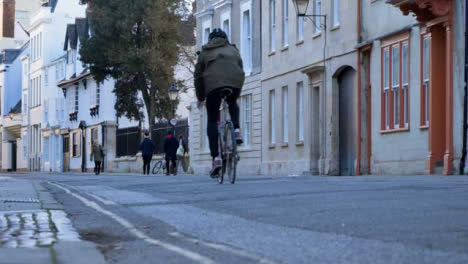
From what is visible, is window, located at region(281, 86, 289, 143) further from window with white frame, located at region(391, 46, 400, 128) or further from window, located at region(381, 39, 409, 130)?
window with white frame, located at region(391, 46, 400, 128)

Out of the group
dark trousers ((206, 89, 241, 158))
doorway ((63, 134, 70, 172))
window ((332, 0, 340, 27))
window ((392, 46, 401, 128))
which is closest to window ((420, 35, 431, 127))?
window ((392, 46, 401, 128))

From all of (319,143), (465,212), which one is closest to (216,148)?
(465,212)

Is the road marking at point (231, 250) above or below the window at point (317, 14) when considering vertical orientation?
below

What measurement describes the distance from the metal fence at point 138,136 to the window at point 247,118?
22.8 feet

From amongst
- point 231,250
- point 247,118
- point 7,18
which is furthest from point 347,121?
point 7,18

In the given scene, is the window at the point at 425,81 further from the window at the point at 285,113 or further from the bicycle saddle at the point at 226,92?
the window at the point at 285,113

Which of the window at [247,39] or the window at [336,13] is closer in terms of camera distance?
the window at [336,13]

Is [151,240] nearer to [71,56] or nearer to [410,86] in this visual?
[410,86]

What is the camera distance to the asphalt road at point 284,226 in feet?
21.4

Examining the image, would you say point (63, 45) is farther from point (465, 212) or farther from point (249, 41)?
point (465, 212)

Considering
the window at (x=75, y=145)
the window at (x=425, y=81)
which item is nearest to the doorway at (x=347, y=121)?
the window at (x=425, y=81)

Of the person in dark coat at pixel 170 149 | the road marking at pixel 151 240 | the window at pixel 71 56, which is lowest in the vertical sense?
the road marking at pixel 151 240

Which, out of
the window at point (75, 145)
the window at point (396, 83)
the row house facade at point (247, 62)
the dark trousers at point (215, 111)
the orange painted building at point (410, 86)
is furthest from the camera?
the window at point (75, 145)

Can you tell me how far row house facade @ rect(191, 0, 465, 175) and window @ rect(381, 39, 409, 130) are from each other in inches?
1.0
